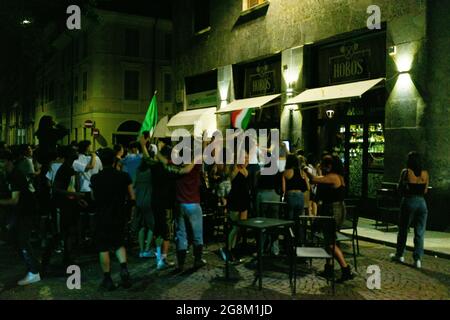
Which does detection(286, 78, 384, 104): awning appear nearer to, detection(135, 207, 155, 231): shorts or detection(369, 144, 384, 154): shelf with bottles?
detection(369, 144, 384, 154): shelf with bottles

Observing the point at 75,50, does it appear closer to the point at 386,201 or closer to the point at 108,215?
the point at 386,201

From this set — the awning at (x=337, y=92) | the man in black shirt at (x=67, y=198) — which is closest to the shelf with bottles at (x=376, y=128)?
the awning at (x=337, y=92)

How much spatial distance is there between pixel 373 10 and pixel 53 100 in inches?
1419

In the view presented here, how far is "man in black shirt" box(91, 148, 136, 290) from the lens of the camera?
6.24m

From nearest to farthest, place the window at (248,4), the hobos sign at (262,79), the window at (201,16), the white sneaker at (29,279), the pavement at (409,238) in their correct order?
1. the white sneaker at (29,279)
2. the pavement at (409,238)
3. the hobos sign at (262,79)
4. the window at (248,4)
5. the window at (201,16)

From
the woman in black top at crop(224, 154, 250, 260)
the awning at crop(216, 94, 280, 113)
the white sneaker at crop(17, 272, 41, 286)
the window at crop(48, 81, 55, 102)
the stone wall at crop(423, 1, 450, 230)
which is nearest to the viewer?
the white sneaker at crop(17, 272, 41, 286)

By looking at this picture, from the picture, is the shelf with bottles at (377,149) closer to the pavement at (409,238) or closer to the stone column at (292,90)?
the pavement at (409,238)

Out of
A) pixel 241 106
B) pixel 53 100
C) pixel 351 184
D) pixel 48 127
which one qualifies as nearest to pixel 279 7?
pixel 241 106

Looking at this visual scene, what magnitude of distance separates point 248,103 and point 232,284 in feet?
34.3

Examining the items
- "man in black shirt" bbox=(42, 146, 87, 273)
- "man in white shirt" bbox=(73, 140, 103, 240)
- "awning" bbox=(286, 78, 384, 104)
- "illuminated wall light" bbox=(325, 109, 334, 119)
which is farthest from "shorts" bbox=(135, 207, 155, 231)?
"illuminated wall light" bbox=(325, 109, 334, 119)

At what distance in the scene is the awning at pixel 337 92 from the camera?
38.5 feet

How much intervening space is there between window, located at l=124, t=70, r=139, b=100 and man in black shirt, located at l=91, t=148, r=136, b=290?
28290 mm

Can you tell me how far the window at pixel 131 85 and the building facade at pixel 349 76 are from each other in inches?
593

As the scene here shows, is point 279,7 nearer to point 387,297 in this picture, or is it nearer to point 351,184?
point 351,184
